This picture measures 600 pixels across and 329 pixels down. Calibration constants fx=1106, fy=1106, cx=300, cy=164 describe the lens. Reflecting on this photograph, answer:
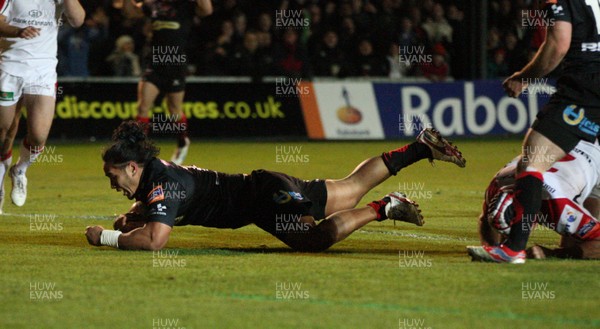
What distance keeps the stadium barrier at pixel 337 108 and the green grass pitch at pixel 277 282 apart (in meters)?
11.1

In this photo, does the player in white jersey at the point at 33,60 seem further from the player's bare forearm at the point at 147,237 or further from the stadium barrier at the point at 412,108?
the stadium barrier at the point at 412,108

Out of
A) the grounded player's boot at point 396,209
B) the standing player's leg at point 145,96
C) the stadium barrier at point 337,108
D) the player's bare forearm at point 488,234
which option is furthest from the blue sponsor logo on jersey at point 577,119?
the stadium barrier at point 337,108

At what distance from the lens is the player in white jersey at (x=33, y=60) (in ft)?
35.1

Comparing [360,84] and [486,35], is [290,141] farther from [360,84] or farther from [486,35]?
[486,35]

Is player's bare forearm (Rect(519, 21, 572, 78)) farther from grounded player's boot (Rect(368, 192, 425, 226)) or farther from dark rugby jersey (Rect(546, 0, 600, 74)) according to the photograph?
grounded player's boot (Rect(368, 192, 425, 226))

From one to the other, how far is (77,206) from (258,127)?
35.5ft

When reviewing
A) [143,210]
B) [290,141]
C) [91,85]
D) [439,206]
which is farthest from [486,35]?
[143,210]

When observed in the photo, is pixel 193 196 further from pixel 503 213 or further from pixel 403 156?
pixel 503 213

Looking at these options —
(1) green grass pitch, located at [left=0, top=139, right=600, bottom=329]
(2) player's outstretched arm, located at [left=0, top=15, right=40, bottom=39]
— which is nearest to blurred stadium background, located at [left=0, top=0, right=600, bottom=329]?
(1) green grass pitch, located at [left=0, top=139, right=600, bottom=329]

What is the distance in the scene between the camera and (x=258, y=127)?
2294 centimetres

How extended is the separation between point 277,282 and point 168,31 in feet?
34.4

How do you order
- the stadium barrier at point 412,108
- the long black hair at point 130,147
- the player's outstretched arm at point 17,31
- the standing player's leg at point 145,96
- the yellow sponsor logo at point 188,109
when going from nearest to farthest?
1. the long black hair at point 130,147
2. the player's outstretched arm at point 17,31
3. the standing player's leg at point 145,96
4. the yellow sponsor logo at point 188,109
5. the stadium barrier at point 412,108

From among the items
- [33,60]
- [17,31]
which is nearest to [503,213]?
[17,31]

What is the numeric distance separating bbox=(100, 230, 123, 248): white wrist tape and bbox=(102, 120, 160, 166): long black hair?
1.78 ft
